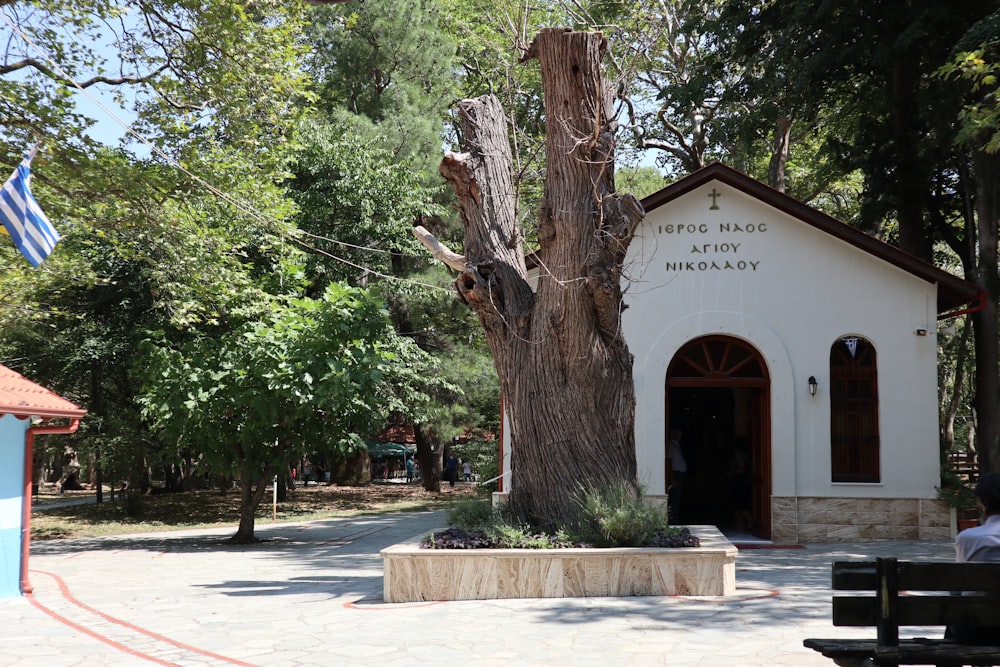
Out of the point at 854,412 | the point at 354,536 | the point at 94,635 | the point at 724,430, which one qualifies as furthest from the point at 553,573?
the point at 724,430

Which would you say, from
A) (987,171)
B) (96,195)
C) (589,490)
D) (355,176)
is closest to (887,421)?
(987,171)

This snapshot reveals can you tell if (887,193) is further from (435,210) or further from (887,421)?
(435,210)

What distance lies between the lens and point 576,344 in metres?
11.0

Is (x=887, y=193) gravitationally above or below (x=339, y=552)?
above

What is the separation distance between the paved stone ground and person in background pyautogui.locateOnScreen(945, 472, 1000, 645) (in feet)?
6.45

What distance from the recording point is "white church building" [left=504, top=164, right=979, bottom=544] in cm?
1570

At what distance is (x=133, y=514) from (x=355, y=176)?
11514mm

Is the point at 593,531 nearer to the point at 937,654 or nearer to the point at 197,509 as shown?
the point at 937,654

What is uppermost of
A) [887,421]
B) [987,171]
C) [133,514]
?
[987,171]

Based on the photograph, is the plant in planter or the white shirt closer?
the white shirt

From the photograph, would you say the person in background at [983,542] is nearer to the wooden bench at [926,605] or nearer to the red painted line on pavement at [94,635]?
the wooden bench at [926,605]

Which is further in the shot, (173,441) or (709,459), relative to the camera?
(709,459)

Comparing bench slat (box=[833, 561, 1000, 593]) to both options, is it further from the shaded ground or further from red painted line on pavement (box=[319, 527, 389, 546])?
the shaded ground

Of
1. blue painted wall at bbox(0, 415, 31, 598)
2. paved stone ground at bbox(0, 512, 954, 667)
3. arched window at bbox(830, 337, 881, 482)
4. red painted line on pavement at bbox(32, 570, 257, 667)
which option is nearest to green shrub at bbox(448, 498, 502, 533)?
paved stone ground at bbox(0, 512, 954, 667)
